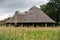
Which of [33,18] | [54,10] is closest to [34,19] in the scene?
[33,18]

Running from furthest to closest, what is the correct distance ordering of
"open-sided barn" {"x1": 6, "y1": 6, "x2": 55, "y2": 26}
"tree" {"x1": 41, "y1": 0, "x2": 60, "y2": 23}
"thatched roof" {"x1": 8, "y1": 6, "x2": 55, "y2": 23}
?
"tree" {"x1": 41, "y1": 0, "x2": 60, "y2": 23}
"thatched roof" {"x1": 8, "y1": 6, "x2": 55, "y2": 23}
"open-sided barn" {"x1": 6, "y1": 6, "x2": 55, "y2": 26}

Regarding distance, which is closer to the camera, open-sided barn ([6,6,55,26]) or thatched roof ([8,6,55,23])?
open-sided barn ([6,6,55,26])

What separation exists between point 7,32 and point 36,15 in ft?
115

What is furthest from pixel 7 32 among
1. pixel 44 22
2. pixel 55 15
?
pixel 55 15

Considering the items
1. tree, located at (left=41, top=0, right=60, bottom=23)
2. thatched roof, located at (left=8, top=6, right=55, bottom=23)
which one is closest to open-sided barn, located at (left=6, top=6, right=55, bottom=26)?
thatched roof, located at (left=8, top=6, right=55, bottom=23)

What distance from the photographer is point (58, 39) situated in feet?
24.7

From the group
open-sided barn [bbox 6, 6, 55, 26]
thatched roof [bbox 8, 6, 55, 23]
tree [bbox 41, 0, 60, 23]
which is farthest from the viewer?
tree [bbox 41, 0, 60, 23]

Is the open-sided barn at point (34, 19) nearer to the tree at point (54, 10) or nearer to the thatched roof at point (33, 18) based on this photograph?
the thatched roof at point (33, 18)

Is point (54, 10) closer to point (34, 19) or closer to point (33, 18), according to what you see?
point (33, 18)

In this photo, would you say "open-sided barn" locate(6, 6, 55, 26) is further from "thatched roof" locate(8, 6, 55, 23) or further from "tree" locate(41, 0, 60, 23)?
"tree" locate(41, 0, 60, 23)

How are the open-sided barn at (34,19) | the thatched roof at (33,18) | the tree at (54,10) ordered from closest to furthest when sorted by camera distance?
1. the open-sided barn at (34,19)
2. the thatched roof at (33,18)
3. the tree at (54,10)

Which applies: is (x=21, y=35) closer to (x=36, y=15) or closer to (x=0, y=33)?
(x=0, y=33)

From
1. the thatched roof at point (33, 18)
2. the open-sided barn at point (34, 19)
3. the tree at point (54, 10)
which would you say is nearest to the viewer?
the open-sided barn at point (34, 19)

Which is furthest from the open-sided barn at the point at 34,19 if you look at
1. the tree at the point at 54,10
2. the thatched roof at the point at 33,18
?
the tree at the point at 54,10
